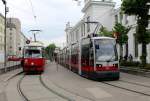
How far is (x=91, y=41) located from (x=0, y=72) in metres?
12.9

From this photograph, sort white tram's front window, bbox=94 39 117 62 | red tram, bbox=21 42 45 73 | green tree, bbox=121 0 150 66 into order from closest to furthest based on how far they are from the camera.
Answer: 1. white tram's front window, bbox=94 39 117 62
2. green tree, bbox=121 0 150 66
3. red tram, bbox=21 42 45 73

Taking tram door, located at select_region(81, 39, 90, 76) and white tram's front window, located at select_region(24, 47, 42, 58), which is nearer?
tram door, located at select_region(81, 39, 90, 76)

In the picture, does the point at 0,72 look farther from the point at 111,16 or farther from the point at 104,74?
the point at 111,16

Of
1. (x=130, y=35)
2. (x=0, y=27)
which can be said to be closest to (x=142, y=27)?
(x=130, y=35)

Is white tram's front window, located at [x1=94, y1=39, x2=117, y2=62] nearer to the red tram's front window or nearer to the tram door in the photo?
the tram door

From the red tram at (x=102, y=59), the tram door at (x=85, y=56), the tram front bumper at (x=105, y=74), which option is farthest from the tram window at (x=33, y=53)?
the tram front bumper at (x=105, y=74)

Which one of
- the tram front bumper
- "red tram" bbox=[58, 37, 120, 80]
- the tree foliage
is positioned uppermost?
the tree foliage

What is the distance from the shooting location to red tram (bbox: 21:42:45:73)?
34656mm

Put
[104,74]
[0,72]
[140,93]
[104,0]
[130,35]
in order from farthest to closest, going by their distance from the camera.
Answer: [104,0], [130,35], [0,72], [104,74], [140,93]

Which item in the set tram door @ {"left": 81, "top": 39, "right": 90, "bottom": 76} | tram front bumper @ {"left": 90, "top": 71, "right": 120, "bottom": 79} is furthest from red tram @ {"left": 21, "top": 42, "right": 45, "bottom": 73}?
tram front bumper @ {"left": 90, "top": 71, "right": 120, "bottom": 79}

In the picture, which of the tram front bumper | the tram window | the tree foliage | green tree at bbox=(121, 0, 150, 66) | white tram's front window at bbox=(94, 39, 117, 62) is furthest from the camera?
the tree foliage

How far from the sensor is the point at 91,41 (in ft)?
79.9

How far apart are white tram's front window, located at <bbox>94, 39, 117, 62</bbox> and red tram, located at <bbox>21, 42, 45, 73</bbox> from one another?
12048 millimetres

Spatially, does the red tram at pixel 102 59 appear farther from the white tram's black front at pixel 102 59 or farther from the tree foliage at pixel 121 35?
the tree foliage at pixel 121 35
